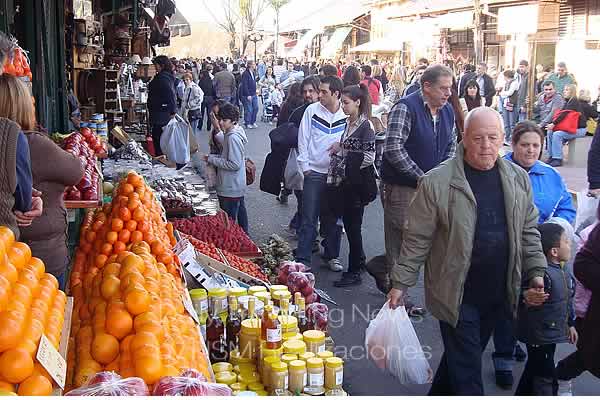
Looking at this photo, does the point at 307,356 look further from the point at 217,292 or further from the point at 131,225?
the point at 131,225

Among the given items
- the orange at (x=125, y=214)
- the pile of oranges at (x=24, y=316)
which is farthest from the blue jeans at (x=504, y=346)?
the pile of oranges at (x=24, y=316)

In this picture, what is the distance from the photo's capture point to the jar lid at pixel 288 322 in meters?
3.82

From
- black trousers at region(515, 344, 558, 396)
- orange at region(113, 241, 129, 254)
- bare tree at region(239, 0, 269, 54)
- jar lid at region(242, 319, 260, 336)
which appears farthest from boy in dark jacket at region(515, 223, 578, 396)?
bare tree at region(239, 0, 269, 54)

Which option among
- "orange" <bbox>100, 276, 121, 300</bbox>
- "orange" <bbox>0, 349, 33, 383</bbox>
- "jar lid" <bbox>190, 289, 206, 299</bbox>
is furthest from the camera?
"jar lid" <bbox>190, 289, 206, 299</bbox>

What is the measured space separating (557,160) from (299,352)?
38.5ft

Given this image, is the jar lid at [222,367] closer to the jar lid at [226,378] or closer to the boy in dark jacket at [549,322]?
the jar lid at [226,378]

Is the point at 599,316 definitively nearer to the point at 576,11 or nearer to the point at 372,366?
the point at 372,366

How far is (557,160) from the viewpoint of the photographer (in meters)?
14.1

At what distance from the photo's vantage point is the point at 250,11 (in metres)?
62.9

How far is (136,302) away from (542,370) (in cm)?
251

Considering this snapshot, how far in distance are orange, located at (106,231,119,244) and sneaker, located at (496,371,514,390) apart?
2641mm

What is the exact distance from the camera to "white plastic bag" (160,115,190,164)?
9.82 m

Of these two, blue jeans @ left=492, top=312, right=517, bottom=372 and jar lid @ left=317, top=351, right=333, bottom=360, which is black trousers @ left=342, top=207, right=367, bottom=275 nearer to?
blue jeans @ left=492, top=312, right=517, bottom=372

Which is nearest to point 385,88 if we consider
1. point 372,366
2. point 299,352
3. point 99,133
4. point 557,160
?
point 557,160
